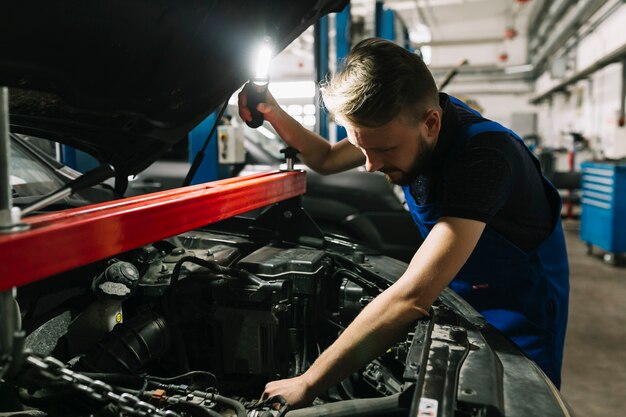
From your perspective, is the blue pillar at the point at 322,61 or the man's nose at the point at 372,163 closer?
the man's nose at the point at 372,163

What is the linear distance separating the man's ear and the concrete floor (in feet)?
6.14

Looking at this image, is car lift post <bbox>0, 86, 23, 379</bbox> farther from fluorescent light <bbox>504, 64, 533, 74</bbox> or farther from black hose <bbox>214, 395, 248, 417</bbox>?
fluorescent light <bbox>504, 64, 533, 74</bbox>

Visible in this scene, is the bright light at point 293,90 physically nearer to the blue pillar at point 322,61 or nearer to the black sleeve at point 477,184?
the blue pillar at point 322,61

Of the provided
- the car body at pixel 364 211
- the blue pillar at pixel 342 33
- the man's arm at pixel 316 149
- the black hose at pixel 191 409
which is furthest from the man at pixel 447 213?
the blue pillar at pixel 342 33

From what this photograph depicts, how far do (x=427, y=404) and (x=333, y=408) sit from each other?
0.26m

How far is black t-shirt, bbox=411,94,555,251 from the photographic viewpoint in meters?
1.23

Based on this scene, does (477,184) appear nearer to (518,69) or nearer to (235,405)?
(235,405)

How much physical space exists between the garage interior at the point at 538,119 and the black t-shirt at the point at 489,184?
20.6 inches

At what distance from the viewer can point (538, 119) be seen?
1279 cm

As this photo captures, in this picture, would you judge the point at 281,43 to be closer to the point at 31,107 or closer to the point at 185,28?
the point at 185,28

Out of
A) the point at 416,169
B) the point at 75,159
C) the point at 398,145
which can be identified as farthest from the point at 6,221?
the point at 75,159

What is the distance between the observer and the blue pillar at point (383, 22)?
5.92 metres

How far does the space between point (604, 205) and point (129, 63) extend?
541 cm

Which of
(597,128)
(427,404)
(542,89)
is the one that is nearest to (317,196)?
(427,404)
